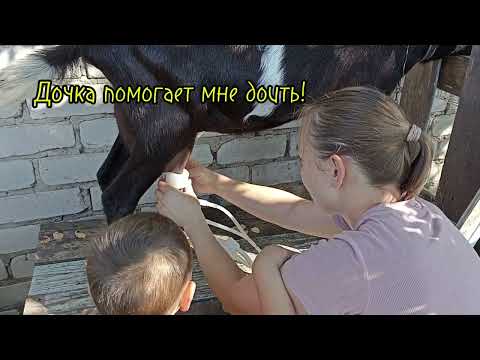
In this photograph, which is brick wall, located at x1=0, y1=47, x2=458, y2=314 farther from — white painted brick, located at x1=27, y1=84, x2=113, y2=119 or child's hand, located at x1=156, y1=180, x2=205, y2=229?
child's hand, located at x1=156, y1=180, x2=205, y2=229

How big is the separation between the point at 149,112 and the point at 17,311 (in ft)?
3.78

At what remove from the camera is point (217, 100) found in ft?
3.28

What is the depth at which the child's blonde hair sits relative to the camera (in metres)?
0.83

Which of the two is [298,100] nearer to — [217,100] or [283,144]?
[217,100]

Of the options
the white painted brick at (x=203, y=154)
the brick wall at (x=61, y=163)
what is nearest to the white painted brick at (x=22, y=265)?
the brick wall at (x=61, y=163)

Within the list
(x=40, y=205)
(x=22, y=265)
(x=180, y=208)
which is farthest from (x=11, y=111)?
(x=180, y=208)

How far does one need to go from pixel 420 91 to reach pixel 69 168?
109 cm

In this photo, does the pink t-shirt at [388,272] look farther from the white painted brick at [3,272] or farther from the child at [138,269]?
the white painted brick at [3,272]

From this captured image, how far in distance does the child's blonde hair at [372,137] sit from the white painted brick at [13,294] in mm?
1281

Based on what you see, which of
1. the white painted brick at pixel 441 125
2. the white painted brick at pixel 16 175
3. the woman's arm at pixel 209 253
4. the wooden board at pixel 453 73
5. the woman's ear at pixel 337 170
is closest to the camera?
the woman's ear at pixel 337 170

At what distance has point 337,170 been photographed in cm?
85

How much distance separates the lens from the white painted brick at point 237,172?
169 cm

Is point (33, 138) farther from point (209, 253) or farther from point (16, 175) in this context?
point (209, 253)

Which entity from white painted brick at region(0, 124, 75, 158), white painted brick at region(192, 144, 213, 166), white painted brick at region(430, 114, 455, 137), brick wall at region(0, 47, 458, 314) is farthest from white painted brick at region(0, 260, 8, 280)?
white painted brick at region(430, 114, 455, 137)
